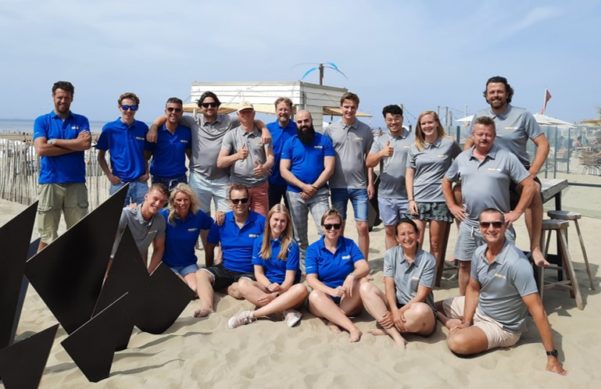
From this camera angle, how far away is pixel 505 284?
360 centimetres

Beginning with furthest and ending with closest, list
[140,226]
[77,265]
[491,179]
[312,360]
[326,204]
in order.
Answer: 1. [326,204]
2. [140,226]
3. [491,179]
4. [312,360]
5. [77,265]

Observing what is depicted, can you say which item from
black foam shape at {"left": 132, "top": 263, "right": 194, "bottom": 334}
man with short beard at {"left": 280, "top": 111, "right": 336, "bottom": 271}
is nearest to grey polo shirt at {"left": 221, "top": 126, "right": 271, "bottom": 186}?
man with short beard at {"left": 280, "top": 111, "right": 336, "bottom": 271}

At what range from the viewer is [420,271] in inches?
158

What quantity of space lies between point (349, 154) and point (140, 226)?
234cm

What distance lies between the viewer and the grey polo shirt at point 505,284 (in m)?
3.51

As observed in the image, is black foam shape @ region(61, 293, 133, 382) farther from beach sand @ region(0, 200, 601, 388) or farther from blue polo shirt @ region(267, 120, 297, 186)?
blue polo shirt @ region(267, 120, 297, 186)

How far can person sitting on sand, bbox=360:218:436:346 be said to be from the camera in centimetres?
388

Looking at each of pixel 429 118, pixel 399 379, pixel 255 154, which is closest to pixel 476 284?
pixel 399 379

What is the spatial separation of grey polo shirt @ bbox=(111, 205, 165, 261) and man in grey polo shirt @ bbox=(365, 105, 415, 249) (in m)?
2.31

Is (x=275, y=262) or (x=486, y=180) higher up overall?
(x=486, y=180)

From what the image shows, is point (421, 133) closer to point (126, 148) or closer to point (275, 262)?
point (275, 262)

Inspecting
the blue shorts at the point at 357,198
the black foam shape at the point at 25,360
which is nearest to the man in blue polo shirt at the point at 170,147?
the blue shorts at the point at 357,198

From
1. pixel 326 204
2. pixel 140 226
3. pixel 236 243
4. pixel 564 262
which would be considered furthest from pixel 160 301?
pixel 564 262

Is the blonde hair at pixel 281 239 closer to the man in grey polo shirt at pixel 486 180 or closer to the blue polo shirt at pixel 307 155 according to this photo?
the blue polo shirt at pixel 307 155
